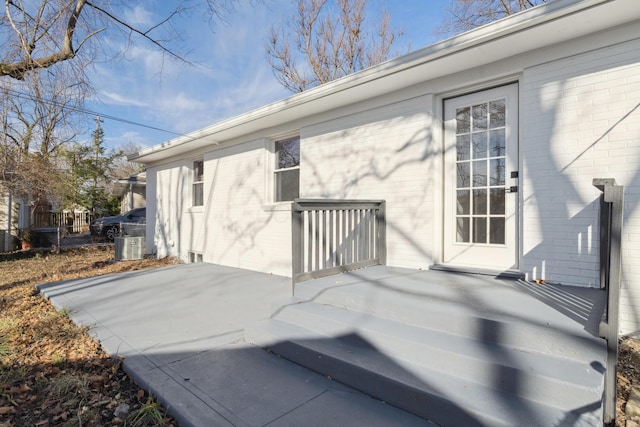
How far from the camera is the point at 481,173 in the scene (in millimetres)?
3859

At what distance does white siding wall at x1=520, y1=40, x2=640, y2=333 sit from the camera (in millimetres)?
2852

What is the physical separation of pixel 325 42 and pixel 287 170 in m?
8.61

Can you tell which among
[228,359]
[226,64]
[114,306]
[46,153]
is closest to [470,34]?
[228,359]

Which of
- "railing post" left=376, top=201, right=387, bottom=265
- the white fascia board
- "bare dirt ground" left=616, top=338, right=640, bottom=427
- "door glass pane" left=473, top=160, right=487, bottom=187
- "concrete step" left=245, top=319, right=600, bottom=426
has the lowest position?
"bare dirt ground" left=616, top=338, right=640, bottom=427

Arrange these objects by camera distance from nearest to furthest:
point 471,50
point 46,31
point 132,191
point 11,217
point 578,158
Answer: point 578,158
point 471,50
point 46,31
point 11,217
point 132,191

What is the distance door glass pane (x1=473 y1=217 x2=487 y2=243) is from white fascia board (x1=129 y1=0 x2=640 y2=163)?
5.77 ft

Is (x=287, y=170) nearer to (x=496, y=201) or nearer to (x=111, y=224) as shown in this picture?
(x=496, y=201)

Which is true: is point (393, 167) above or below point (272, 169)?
below

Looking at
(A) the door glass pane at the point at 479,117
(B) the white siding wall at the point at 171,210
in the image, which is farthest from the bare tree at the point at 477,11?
(B) the white siding wall at the point at 171,210

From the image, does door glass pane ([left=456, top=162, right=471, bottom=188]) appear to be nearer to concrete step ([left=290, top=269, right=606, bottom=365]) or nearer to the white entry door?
the white entry door

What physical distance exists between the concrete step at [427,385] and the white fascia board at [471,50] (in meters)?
2.90

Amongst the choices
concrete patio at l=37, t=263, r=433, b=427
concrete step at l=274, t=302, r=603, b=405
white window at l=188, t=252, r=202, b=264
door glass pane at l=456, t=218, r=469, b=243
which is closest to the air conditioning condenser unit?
white window at l=188, t=252, r=202, b=264

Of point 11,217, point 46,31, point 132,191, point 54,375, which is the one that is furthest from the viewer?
point 132,191

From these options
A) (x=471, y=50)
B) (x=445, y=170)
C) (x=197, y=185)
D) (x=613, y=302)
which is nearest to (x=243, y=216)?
(x=197, y=185)
